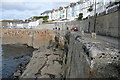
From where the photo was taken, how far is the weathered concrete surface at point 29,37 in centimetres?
3359

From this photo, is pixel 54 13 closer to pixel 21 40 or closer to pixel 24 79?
pixel 21 40

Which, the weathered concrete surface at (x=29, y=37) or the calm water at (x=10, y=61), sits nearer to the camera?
the calm water at (x=10, y=61)

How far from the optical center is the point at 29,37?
3778 centimetres

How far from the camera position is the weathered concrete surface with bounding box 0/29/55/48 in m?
33.6

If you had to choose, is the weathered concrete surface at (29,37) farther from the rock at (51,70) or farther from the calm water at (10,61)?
the rock at (51,70)

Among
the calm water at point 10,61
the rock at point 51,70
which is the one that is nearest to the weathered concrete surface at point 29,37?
the calm water at point 10,61

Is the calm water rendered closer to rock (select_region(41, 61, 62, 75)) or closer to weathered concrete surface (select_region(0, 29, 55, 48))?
rock (select_region(41, 61, 62, 75))

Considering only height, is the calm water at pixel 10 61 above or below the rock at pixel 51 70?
below

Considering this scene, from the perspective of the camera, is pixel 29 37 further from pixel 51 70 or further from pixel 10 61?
pixel 51 70

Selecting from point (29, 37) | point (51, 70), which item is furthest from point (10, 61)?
point (29, 37)

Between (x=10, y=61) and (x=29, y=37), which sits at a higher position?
(x=29, y=37)

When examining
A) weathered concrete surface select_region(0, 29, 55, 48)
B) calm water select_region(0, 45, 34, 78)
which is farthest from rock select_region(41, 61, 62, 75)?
weathered concrete surface select_region(0, 29, 55, 48)

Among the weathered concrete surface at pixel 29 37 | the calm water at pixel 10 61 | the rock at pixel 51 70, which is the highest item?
the weathered concrete surface at pixel 29 37

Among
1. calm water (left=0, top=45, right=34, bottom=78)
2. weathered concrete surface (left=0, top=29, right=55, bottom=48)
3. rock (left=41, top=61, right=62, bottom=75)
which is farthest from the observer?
weathered concrete surface (left=0, top=29, right=55, bottom=48)
